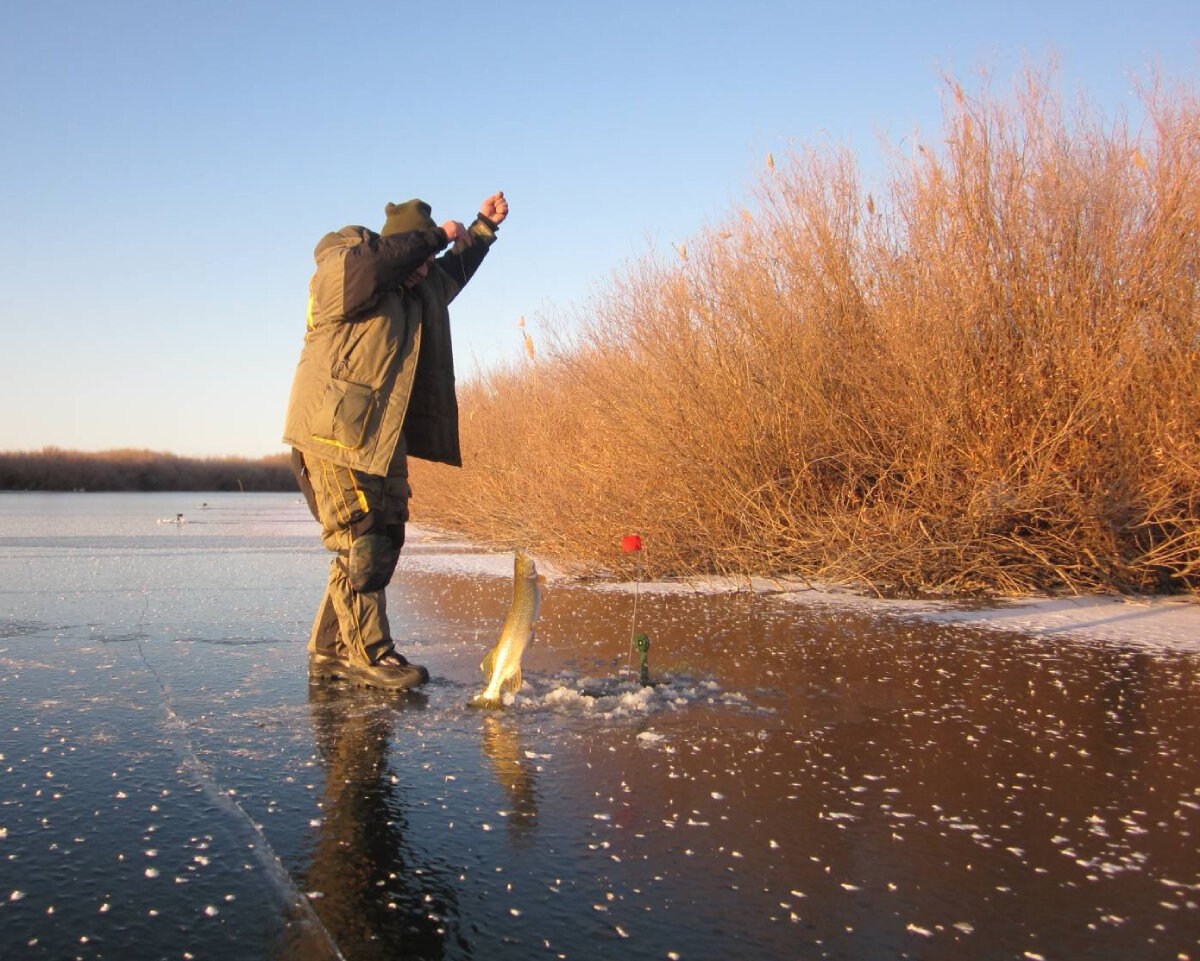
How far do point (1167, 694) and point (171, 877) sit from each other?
13.6ft

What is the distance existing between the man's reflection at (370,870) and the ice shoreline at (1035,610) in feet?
14.5

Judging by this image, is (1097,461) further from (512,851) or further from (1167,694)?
(512,851)

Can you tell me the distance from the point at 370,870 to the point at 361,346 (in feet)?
8.20

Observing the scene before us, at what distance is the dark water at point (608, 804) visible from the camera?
210cm

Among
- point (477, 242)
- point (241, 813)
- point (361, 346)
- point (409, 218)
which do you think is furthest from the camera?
point (477, 242)

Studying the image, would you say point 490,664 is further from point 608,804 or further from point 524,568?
point 608,804

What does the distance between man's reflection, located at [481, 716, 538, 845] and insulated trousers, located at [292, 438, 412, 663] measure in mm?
893

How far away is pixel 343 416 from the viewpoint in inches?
166

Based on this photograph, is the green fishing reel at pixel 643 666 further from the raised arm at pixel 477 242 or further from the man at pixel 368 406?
the raised arm at pixel 477 242

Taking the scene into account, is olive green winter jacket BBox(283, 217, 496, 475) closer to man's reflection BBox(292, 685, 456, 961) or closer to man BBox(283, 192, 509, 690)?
man BBox(283, 192, 509, 690)

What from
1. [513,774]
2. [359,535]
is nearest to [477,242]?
[359,535]

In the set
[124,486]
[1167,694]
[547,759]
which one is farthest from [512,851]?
[124,486]

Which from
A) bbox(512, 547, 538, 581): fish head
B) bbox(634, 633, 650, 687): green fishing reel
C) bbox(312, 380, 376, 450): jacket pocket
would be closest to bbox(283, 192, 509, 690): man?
bbox(312, 380, 376, 450): jacket pocket

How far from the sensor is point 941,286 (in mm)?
7660
